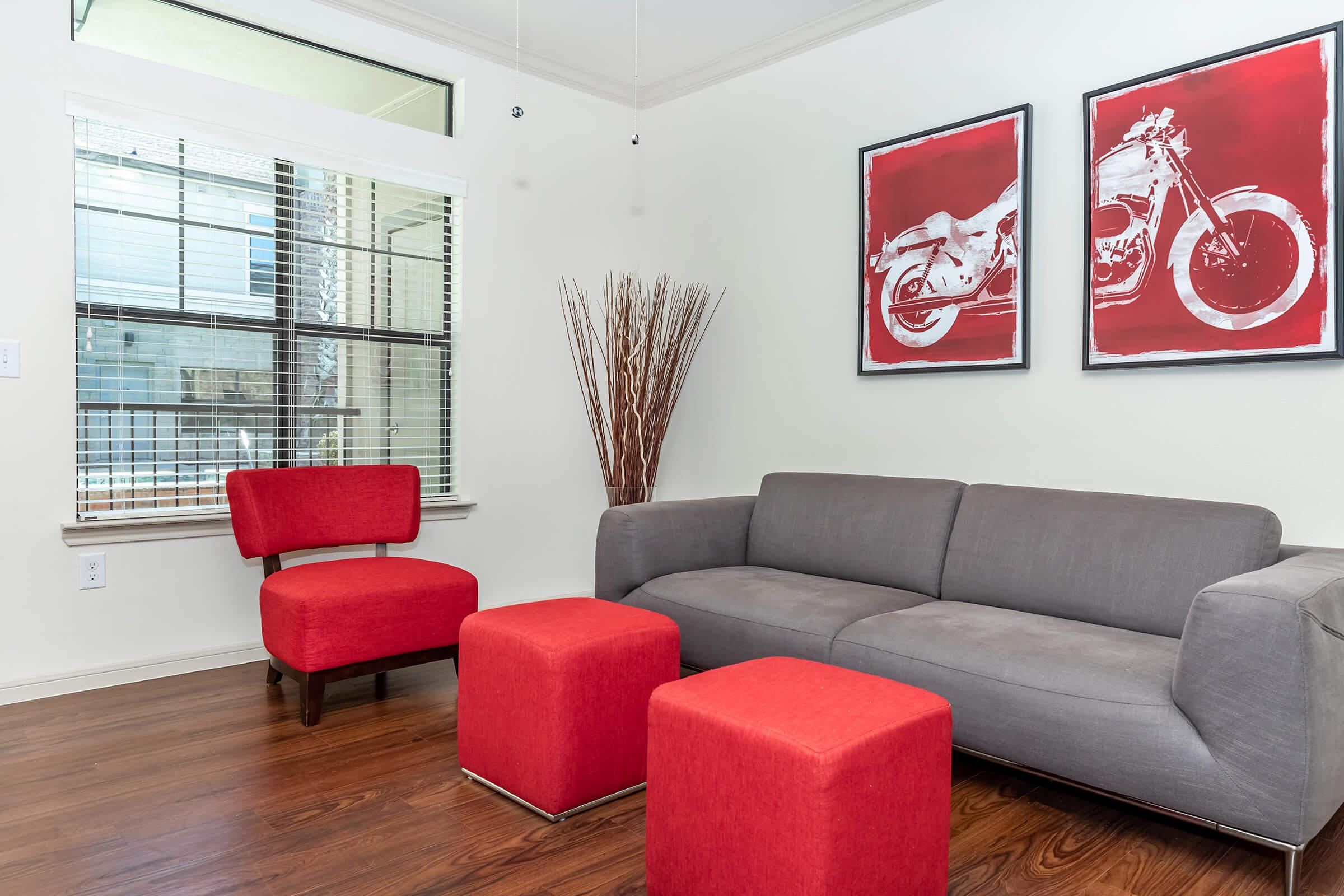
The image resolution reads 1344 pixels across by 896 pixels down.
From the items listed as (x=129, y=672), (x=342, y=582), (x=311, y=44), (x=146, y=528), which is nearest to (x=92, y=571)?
(x=146, y=528)

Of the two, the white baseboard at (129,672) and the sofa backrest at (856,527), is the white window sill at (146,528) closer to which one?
the white baseboard at (129,672)

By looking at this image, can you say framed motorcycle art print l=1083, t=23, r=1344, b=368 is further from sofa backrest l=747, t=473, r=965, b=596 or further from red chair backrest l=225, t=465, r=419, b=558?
red chair backrest l=225, t=465, r=419, b=558

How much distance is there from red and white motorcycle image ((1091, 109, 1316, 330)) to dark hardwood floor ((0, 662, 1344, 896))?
1.42 m

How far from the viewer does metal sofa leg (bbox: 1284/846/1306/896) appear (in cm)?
165

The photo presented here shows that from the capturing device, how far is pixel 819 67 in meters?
3.70

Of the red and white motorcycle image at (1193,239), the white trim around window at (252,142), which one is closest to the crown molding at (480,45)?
the white trim around window at (252,142)

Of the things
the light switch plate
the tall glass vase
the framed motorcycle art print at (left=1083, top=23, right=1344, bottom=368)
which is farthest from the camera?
the tall glass vase

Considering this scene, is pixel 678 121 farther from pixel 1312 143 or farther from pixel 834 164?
pixel 1312 143

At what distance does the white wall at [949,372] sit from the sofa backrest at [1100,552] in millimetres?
294

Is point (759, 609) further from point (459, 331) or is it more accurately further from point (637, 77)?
point (637, 77)

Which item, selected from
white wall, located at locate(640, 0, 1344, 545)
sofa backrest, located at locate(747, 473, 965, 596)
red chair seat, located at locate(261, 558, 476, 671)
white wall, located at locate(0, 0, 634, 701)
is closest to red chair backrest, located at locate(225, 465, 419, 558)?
red chair seat, located at locate(261, 558, 476, 671)

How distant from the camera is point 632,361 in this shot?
4008 millimetres

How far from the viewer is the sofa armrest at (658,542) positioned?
9.99ft

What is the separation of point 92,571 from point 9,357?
2.45 feet
